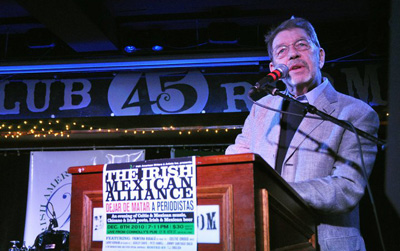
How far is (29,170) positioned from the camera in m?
5.66

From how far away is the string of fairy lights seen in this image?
16.7 ft

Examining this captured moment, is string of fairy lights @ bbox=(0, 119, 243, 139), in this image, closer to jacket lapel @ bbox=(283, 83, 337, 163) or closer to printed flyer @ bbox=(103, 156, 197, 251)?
jacket lapel @ bbox=(283, 83, 337, 163)

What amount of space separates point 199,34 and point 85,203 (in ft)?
12.2

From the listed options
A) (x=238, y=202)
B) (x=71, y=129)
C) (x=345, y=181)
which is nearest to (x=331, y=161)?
(x=345, y=181)

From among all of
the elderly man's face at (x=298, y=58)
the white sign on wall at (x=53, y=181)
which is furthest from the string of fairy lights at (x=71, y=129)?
the elderly man's face at (x=298, y=58)

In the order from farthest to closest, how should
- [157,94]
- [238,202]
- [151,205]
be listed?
1. [157,94]
2. [151,205]
3. [238,202]

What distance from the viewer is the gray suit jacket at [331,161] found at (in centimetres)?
150

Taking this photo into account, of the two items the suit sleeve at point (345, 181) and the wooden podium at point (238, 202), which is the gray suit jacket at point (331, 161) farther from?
the wooden podium at point (238, 202)

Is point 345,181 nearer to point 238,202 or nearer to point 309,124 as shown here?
point 309,124

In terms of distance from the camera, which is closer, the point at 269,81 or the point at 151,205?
the point at 151,205

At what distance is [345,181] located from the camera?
5.13 feet

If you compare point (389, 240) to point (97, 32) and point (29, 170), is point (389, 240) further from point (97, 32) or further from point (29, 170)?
point (29, 170)

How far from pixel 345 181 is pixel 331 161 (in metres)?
0.19

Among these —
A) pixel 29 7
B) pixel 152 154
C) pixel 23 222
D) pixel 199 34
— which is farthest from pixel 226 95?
pixel 23 222
